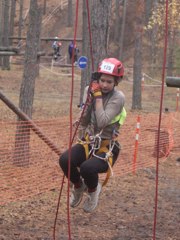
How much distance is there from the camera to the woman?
4.41 metres

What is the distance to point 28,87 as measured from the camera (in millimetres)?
9031

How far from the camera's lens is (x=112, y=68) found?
436 centimetres

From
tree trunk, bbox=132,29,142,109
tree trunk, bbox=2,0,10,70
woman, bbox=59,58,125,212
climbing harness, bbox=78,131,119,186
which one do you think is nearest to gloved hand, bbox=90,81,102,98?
woman, bbox=59,58,125,212

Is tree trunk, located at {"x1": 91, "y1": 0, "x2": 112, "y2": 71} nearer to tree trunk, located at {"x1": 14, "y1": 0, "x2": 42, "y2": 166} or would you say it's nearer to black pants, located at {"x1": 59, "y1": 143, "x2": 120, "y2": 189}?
tree trunk, located at {"x1": 14, "y1": 0, "x2": 42, "y2": 166}

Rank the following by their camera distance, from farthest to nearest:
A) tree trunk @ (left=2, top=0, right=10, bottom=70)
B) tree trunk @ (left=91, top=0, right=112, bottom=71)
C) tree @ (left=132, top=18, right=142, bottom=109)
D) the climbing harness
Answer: tree trunk @ (left=2, top=0, right=10, bottom=70), tree @ (left=132, top=18, right=142, bottom=109), tree trunk @ (left=91, top=0, right=112, bottom=71), the climbing harness

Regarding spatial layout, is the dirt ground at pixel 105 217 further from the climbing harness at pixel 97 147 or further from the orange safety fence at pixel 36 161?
the climbing harness at pixel 97 147

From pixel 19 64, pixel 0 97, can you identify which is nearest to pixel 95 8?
pixel 0 97

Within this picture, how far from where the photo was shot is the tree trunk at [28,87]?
27.6 ft

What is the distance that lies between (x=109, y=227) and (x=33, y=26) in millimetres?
4493

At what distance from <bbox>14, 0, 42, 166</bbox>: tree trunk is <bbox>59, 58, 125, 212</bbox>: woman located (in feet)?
12.3

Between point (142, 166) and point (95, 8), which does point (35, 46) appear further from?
point (142, 166)

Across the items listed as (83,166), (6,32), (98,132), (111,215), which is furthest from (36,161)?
(6,32)

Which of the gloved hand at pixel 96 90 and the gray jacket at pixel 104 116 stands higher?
the gloved hand at pixel 96 90

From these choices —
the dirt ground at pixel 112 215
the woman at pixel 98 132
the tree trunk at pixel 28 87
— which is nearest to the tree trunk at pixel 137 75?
the dirt ground at pixel 112 215
